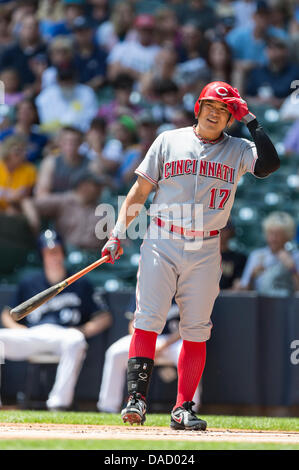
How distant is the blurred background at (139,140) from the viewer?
725 cm

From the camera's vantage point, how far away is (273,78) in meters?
10.8

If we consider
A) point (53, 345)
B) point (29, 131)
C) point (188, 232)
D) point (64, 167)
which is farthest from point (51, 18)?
point (188, 232)

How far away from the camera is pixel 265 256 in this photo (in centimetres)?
801

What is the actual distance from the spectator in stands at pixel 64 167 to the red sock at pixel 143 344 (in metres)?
4.83

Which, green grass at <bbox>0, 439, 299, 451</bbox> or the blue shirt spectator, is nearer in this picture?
green grass at <bbox>0, 439, 299, 451</bbox>

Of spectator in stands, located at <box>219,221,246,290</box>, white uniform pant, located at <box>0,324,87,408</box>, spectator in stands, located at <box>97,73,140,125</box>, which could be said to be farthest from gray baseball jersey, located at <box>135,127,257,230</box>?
spectator in stands, located at <box>97,73,140,125</box>

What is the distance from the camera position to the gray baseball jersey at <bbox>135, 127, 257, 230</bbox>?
4566 mm

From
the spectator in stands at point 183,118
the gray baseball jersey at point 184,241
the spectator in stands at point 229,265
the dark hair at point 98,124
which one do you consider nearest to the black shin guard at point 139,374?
the gray baseball jersey at point 184,241

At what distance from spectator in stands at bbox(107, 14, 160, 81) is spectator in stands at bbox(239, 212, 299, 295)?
4035 millimetres

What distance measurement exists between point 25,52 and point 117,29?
51.6 inches

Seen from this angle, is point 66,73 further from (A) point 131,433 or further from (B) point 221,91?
(A) point 131,433

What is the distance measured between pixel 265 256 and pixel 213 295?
3.45m

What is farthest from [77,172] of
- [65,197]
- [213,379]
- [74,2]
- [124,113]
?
[74,2]

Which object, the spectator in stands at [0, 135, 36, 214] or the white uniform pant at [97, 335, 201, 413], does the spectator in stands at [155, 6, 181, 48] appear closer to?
the spectator in stands at [0, 135, 36, 214]
